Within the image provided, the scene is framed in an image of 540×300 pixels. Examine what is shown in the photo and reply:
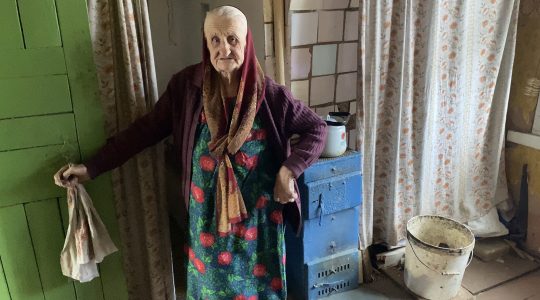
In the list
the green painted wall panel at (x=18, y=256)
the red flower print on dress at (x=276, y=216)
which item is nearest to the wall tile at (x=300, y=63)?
the red flower print on dress at (x=276, y=216)

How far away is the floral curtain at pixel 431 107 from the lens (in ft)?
6.29

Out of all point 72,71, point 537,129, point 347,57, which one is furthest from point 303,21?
point 537,129

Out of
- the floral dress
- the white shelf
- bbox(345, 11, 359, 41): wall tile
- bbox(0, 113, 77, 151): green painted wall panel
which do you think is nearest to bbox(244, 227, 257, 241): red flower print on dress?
the floral dress

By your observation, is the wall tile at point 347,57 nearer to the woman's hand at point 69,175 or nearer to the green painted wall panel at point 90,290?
the woman's hand at point 69,175

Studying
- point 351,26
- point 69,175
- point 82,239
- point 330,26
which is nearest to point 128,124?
point 69,175

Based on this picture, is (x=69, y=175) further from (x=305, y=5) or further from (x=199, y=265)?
(x=305, y=5)

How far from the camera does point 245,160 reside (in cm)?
137

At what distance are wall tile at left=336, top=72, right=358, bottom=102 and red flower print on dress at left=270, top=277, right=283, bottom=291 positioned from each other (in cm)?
91

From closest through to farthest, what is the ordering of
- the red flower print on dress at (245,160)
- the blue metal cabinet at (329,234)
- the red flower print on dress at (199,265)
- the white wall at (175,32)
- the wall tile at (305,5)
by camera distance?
1. the red flower print on dress at (245,160)
2. the red flower print on dress at (199,265)
3. the wall tile at (305,5)
4. the blue metal cabinet at (329,234)
5. the white wall at (175,32)

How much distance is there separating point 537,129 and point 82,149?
2.27 metres

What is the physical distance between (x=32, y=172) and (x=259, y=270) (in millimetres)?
798

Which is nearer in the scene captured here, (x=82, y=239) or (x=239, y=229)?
(x=82, y=239)

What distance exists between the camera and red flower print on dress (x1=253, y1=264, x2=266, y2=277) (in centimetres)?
150

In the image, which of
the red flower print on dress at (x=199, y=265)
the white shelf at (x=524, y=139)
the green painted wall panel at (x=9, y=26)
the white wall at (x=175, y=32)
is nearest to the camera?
the green painted wall panel at (x=9, y=26)
